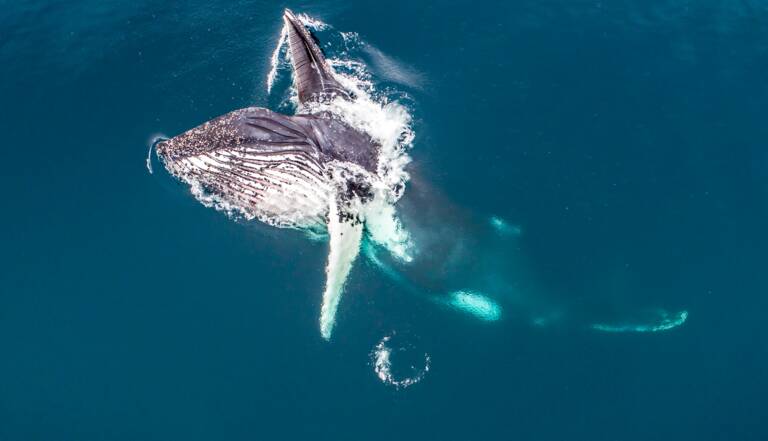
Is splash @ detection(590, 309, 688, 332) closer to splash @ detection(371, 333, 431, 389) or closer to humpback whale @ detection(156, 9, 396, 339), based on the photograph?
splash @ detection(371, 333, 431, 389)

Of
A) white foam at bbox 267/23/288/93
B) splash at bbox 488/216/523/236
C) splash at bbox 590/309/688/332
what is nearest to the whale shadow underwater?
splash at bbox 488/216/523/236

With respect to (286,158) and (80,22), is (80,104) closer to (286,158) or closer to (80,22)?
(80,22)

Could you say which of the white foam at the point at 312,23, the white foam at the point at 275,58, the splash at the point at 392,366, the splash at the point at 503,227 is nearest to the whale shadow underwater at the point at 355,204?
the splash at the point at 503,227

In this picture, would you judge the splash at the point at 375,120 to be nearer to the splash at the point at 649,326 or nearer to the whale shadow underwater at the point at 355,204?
the whale shadow underwater at the point at 355,204

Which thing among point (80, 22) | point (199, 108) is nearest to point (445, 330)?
point (199, 108)

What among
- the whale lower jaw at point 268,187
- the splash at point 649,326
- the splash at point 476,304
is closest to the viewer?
the splash at point 649,326
